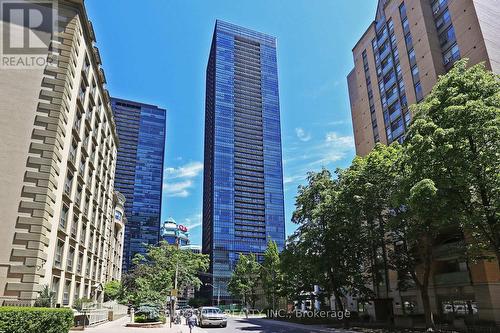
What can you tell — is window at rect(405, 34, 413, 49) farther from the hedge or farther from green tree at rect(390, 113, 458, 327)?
the hedge

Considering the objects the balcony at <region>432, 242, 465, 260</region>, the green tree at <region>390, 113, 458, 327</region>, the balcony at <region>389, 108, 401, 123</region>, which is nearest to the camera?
the green tree at <region>390, 113, 458, 327</region>

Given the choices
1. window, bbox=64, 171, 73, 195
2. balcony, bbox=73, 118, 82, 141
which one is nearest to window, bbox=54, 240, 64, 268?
window, bbox=64, 171, 73, 195

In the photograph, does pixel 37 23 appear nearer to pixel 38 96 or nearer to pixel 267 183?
pixel 38 96

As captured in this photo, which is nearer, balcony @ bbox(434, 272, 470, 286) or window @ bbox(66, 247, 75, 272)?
window @ bbox(66, 247, 75, 272)

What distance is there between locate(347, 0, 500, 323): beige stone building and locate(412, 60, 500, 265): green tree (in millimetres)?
8125

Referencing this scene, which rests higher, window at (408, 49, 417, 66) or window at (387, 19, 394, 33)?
window at (387, 19, 394, 33)

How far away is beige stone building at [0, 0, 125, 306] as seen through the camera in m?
18.5

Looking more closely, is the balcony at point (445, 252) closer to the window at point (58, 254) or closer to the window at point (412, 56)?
the window at point (412, 56)

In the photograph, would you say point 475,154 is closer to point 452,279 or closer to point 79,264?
point 452,279

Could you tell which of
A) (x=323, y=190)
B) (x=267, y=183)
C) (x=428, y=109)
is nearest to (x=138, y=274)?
(x=323, y=190)

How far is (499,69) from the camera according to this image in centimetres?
3142

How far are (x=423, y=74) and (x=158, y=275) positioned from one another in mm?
38108

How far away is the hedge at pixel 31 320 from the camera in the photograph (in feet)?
42.0

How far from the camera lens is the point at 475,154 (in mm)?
19516
